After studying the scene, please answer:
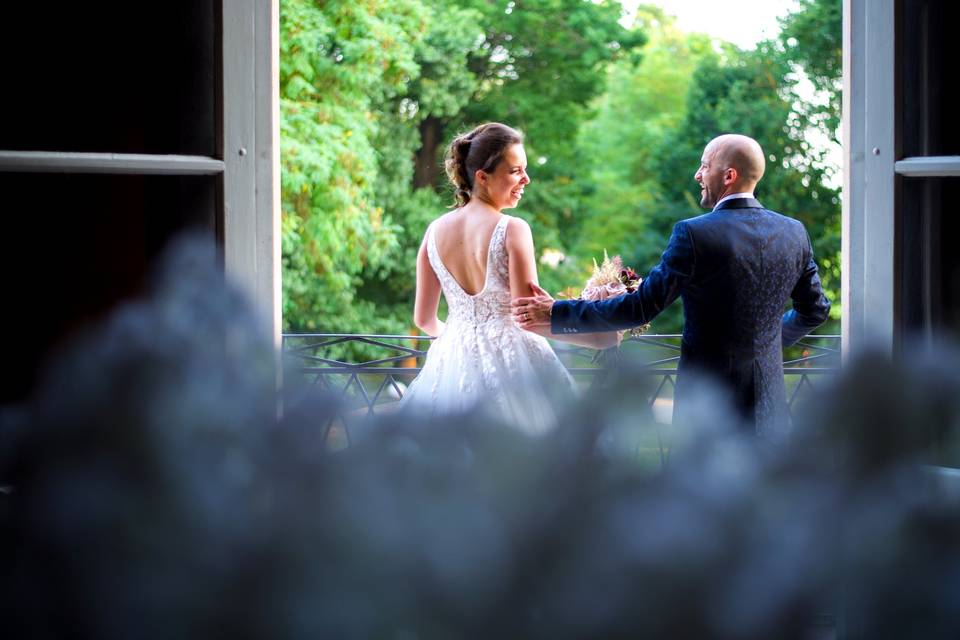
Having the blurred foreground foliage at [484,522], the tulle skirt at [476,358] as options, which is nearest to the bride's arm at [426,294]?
the tulle skirt at [476,358]

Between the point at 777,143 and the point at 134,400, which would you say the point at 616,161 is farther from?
the point at 134,400

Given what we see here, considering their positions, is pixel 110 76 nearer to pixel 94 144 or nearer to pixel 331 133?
pixel 94 144

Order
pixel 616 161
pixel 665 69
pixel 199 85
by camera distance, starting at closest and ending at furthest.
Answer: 1. pixel 199 85
2. pixel 616 161
3. pixel 665 69

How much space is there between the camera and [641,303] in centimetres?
302

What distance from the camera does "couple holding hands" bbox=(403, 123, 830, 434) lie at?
273 centimetres

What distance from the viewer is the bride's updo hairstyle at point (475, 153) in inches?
145

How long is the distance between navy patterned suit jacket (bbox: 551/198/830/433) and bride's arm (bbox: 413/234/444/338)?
1250mm

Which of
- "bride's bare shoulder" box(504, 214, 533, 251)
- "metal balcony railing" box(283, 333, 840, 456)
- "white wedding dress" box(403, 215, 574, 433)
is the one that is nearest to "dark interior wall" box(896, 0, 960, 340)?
"metal balcony railing" box(283, 333, 840, 456)

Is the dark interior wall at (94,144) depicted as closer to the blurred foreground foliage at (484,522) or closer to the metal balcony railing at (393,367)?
the metal balcony railing at (393,367)

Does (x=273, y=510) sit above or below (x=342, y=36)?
below

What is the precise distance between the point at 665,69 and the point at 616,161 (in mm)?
3666

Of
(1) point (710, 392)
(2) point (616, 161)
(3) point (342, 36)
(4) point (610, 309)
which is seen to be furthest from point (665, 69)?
(1) point (710, 392)

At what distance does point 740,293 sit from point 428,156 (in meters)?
16.8

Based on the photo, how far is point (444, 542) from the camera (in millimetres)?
307
